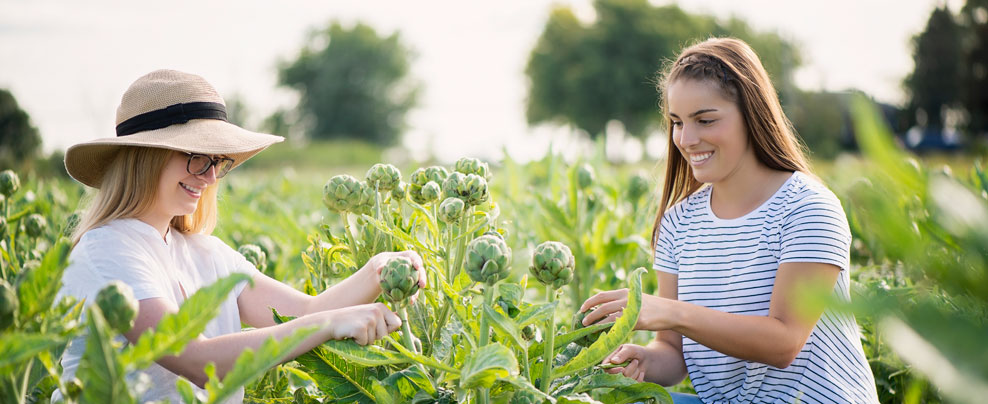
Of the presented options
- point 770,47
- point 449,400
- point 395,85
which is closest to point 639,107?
point 770,47

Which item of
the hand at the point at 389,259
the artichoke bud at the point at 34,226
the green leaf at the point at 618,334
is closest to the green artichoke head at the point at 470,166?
the hand at the point at 389,259

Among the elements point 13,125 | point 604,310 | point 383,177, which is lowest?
point 13,125

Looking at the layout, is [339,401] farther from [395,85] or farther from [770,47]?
[395,85]

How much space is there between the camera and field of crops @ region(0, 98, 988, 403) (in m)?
0.50

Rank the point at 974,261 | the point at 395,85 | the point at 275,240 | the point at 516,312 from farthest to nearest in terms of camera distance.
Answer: the point at 395,85 → the point at 275,240 → the point at 516,312 → the point at 974,261

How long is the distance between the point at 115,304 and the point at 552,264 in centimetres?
66

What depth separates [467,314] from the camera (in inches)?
51.8

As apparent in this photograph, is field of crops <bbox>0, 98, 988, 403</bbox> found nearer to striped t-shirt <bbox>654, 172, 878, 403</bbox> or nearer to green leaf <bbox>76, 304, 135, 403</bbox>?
green leaf <bbox>76, 304, 135, 403</bbox>

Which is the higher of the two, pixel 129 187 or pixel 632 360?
pixel 129 187

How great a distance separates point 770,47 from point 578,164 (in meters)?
34.8

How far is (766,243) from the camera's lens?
181cm

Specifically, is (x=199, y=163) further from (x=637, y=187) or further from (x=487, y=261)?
(x=637, y=187)

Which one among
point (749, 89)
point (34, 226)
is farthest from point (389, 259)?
point (34, 226)

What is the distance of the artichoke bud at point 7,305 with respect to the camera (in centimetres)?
82
